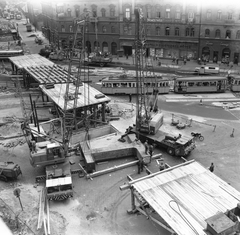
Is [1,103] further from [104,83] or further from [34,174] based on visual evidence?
[34,174]

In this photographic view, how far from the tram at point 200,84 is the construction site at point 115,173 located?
36.0 feet

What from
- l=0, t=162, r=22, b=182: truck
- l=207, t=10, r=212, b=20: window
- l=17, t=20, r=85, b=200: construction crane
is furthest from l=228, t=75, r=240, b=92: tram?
l=0, t=162, r=22, b=182: truck

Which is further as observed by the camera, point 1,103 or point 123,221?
point 1,103

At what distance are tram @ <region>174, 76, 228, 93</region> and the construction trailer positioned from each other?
31683 millimetres

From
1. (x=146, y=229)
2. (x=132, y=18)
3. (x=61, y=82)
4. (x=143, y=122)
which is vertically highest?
(x=132, y=18)

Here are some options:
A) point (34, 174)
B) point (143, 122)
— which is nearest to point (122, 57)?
point (143, 122)

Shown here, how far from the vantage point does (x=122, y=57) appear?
8619cm

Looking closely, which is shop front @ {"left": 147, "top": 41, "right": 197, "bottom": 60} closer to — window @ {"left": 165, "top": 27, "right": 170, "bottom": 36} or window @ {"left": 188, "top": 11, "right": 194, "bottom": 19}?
window @ {"left": 165, "top": 27, "right": 170, "bottom": 36}

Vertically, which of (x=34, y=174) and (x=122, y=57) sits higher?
(x=122, y=57)

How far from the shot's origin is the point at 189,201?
23.8 metres

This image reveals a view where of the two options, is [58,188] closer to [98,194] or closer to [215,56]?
[98,194]

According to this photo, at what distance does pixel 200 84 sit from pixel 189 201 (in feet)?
124

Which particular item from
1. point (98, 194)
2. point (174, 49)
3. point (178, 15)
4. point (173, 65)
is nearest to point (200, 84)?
point (173, 65)

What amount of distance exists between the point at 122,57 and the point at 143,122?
49.7 meters
